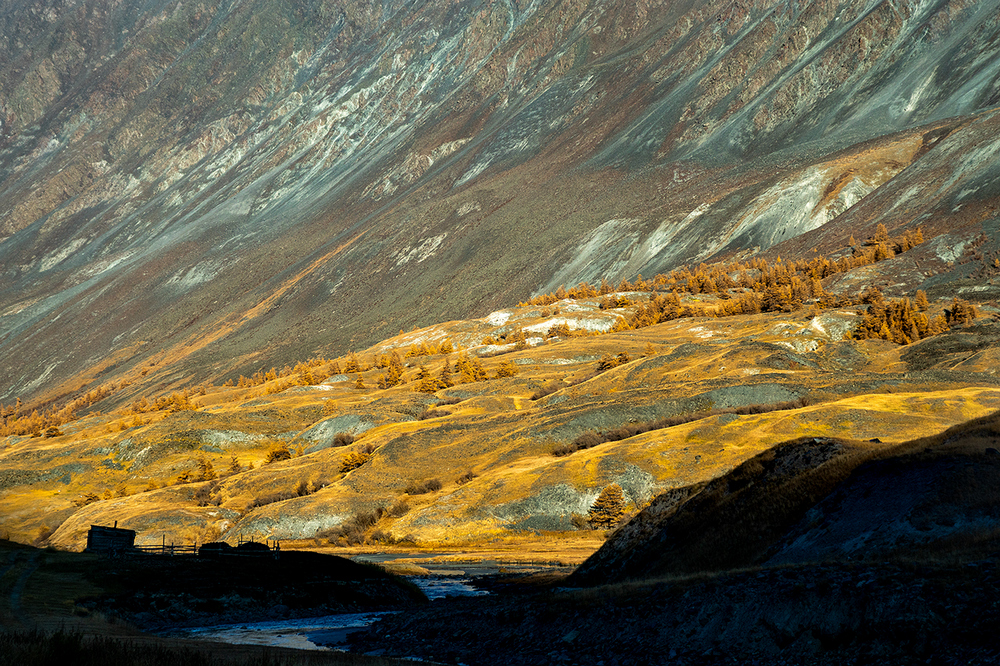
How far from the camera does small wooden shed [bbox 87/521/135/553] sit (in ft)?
114

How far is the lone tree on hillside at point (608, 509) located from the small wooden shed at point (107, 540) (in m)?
25.6

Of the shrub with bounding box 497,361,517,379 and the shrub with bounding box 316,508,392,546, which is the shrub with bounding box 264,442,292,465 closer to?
the shrub with bounding box 316,508,392,546

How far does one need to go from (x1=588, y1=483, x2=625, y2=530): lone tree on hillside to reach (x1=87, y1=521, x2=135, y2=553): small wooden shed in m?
25.6

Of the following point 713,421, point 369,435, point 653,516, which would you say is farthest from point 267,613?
point 369,435

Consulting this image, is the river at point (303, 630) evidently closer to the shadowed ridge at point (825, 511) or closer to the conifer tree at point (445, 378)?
the shadowed ridge at point (825, 511)

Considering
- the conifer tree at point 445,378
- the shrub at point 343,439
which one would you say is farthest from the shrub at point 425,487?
the conifer tree at point 445,378

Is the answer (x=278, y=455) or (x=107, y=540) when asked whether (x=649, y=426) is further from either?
(x=278, y=455)

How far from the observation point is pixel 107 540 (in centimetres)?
3609

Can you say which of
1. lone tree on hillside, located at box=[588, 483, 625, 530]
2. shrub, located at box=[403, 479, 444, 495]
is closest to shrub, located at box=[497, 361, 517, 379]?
shrub, located at box=[403, 479, 444, 495]

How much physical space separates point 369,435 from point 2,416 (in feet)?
490

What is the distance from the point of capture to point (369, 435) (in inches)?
3049

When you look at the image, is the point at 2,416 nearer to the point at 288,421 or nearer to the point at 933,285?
the point at 288,421

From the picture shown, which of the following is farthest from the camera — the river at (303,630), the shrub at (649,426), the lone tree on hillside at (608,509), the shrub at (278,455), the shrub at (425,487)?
the shrub at (278,455)

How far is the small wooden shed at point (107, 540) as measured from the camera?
114 ft
